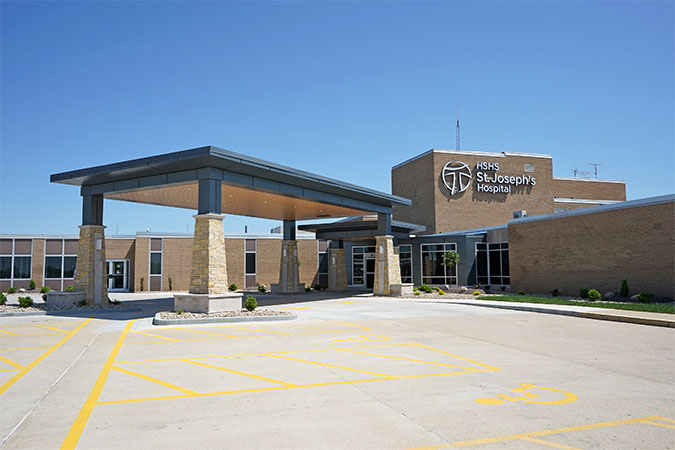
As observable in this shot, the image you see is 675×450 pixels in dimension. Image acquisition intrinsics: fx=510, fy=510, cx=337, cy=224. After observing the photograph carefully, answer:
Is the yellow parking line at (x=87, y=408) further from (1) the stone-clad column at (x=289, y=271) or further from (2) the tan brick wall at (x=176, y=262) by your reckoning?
(2) the tan brick wall at (x=176, y=262)

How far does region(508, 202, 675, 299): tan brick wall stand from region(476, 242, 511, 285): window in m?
3.09

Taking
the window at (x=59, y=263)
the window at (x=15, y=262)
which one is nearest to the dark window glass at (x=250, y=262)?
the window at (x=59, y=263)

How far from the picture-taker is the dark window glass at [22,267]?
35875 mm

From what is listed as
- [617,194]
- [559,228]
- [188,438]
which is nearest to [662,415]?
[188,438]

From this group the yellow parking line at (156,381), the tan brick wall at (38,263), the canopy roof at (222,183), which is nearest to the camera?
the yellow parking line at (156,381)

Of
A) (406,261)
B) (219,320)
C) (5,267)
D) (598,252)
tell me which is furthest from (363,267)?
(219,320)

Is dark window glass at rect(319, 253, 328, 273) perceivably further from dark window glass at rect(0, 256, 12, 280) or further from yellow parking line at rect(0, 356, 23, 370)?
yellow parking line at rect(0, 356, 23, 370)

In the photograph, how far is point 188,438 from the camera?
206 inches

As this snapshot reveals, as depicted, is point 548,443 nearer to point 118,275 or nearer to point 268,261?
point 268,261

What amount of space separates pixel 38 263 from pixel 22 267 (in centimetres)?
105

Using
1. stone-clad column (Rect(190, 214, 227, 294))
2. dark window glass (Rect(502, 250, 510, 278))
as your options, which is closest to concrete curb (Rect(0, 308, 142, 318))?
stone-clad column (Rect(190, 214, 227, 294))

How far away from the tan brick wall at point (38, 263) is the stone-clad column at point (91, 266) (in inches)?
690

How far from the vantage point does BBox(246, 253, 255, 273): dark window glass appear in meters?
39.9

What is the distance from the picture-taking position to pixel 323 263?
1671 inches
